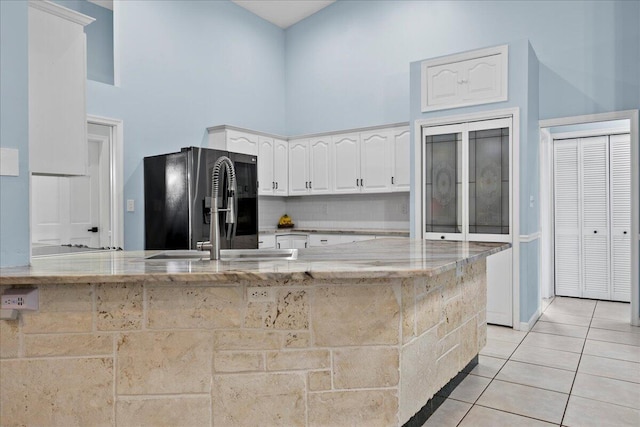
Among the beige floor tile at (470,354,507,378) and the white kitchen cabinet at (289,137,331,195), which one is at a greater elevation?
the white kitchen cabinet at (289,137,331,195)

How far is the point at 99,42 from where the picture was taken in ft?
15.5

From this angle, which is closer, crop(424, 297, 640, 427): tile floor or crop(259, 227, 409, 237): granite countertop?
crop(424, 297, 640, 427): tile floor

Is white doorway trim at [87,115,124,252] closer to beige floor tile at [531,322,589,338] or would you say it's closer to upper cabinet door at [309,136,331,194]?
upper cabinet door at [309,136,331,194]

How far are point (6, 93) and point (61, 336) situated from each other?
3.57 feet

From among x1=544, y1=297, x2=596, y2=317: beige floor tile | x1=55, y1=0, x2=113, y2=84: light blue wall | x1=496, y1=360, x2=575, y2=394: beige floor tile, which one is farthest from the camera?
x1=544, y1=297, x2=596, y2=317: beige floor tile

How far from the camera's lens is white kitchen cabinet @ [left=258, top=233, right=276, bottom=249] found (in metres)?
5.64

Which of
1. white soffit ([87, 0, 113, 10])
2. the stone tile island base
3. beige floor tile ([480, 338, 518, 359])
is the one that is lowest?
beige floor tile ([480, 338, 518, 359])

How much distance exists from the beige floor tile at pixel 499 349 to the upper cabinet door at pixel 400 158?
2.23 metres

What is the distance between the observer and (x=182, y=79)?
5.28 metres

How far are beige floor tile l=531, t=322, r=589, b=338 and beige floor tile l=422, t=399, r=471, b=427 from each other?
1979 mm

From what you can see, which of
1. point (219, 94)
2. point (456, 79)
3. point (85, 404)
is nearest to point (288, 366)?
point (85, 404)

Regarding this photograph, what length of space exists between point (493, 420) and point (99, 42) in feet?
16.4

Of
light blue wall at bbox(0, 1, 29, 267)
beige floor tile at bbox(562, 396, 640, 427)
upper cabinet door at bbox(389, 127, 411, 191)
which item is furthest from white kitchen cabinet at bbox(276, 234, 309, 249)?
light blue wall at bbox(0, 1, 29, 267)

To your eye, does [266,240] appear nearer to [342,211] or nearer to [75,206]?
[342,211]
